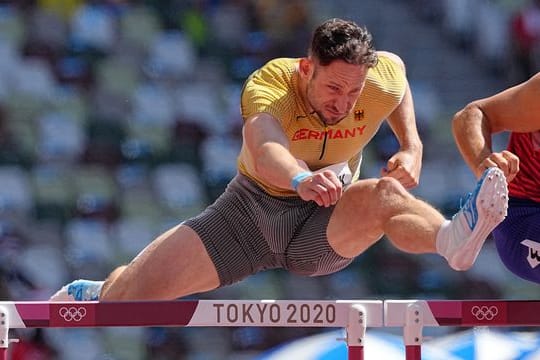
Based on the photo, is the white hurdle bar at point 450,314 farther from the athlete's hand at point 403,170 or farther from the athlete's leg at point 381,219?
the athlete's hand at point 403,170

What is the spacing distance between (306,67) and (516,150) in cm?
92

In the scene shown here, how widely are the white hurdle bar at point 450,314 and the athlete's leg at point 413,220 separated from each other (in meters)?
0.21

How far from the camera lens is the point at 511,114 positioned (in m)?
4.95

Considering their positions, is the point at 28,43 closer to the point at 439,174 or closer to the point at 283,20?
the point at 283,20

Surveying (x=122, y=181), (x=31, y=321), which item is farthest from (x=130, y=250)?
(x=31, y=321)

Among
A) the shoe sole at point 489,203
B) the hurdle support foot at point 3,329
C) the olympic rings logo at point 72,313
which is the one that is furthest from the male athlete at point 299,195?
the hurdle support foot at point 3,329

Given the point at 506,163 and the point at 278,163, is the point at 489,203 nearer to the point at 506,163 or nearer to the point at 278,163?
the point at 506,163

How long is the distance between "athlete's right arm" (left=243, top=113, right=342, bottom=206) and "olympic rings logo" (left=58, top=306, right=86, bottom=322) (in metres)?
0.83

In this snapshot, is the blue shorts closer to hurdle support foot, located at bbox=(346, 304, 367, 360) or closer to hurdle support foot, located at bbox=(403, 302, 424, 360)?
hurdle support foot, located at bbox=(403, 302, 424, 360)

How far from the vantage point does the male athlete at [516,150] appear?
4.84 m

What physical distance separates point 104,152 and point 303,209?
3633 mm

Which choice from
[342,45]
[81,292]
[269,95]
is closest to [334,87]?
[342,45]

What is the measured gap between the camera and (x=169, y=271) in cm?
516

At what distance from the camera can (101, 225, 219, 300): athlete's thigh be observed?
204 inches
